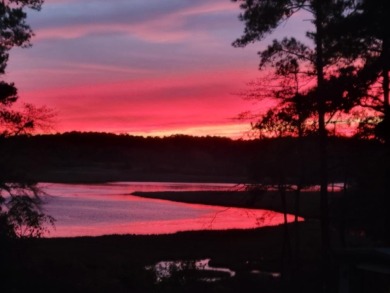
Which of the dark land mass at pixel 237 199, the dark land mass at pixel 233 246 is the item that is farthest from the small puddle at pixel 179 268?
the dark land mass at pixel 237 199

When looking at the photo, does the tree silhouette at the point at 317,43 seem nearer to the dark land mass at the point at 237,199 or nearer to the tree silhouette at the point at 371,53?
the tree silhouette at the point at 371,53

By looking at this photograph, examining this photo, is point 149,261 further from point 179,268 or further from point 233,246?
point 179,268

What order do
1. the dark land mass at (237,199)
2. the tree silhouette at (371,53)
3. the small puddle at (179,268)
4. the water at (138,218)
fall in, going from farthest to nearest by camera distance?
1. the dark land mass at (237,199)
2. the water at (138,218)
3. the small puddle at (179,268)
4. the tree silhouette at (371,53)

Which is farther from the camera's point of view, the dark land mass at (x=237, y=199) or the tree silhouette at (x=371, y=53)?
the dark land mass at (x=237, y=199)

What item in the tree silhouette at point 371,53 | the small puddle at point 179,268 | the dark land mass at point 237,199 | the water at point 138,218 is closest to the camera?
the tree silhouette at point 371,53

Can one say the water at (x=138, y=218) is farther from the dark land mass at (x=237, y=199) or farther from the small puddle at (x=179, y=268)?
the small puddle at (x=179, y=268)

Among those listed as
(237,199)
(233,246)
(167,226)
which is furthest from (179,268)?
(237,199)

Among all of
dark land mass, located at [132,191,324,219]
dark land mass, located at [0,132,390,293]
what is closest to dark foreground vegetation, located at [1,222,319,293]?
dark land mass, located at [0,132,390,293]

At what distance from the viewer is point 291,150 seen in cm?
2886

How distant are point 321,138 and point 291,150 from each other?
3.57 meters

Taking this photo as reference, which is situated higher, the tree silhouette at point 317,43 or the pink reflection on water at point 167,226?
the tree silhouette at point 317,43

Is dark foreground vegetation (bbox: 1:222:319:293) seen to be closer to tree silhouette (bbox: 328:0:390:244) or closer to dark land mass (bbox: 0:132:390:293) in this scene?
dark land mass (bbox: 0:132:390:293)

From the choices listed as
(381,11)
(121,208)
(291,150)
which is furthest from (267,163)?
(121,208)

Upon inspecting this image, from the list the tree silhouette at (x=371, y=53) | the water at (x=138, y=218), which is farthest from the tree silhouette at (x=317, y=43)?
the water at (x=138, y=218)
